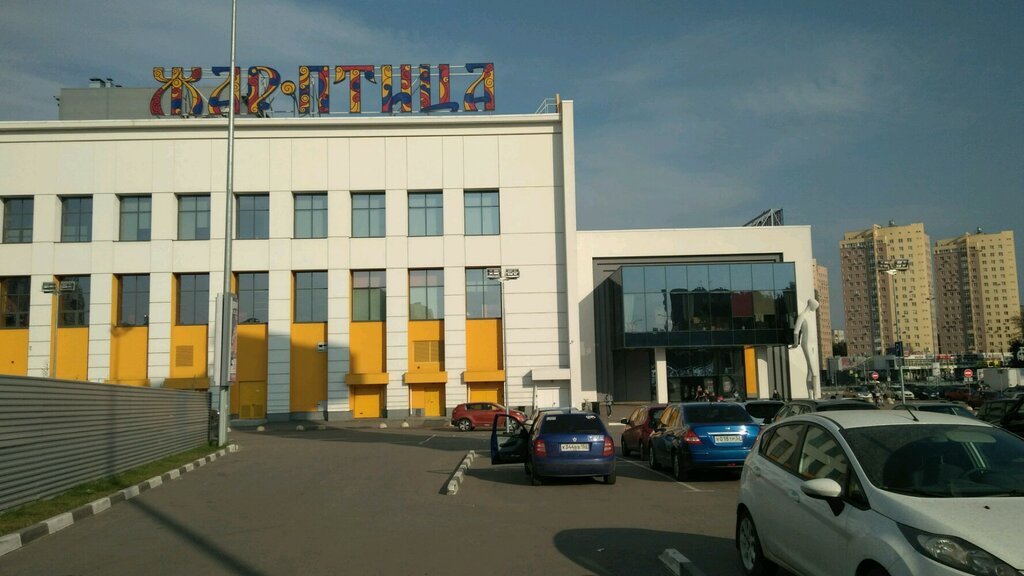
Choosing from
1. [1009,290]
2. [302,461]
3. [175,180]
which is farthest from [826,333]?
[302,461]

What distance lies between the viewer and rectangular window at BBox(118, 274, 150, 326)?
4625 cm

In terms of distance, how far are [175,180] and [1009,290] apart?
108109 millimetres

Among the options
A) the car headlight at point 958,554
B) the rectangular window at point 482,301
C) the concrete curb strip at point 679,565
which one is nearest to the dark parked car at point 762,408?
the concrete curb strip at point 679,565

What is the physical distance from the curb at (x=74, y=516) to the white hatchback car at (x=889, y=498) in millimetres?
8459

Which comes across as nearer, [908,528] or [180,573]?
[908,528]

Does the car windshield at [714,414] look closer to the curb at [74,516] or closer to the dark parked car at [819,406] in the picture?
the dark parked car at [819,406]

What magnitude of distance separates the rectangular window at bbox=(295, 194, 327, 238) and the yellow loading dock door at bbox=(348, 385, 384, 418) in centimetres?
930

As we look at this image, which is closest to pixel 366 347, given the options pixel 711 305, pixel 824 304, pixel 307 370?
pixel 307 370

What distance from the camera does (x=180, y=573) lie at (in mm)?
8133

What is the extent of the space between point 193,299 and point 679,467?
125 ft

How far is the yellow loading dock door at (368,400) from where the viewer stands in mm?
46219

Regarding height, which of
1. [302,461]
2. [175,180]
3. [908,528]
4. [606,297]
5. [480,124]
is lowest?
[302,461]

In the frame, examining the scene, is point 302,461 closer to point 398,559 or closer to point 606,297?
point 398,559

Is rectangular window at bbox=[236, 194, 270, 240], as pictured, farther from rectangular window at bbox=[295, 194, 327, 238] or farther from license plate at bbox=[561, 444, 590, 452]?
license plate at bbox=[561, 444, 590, 452]
